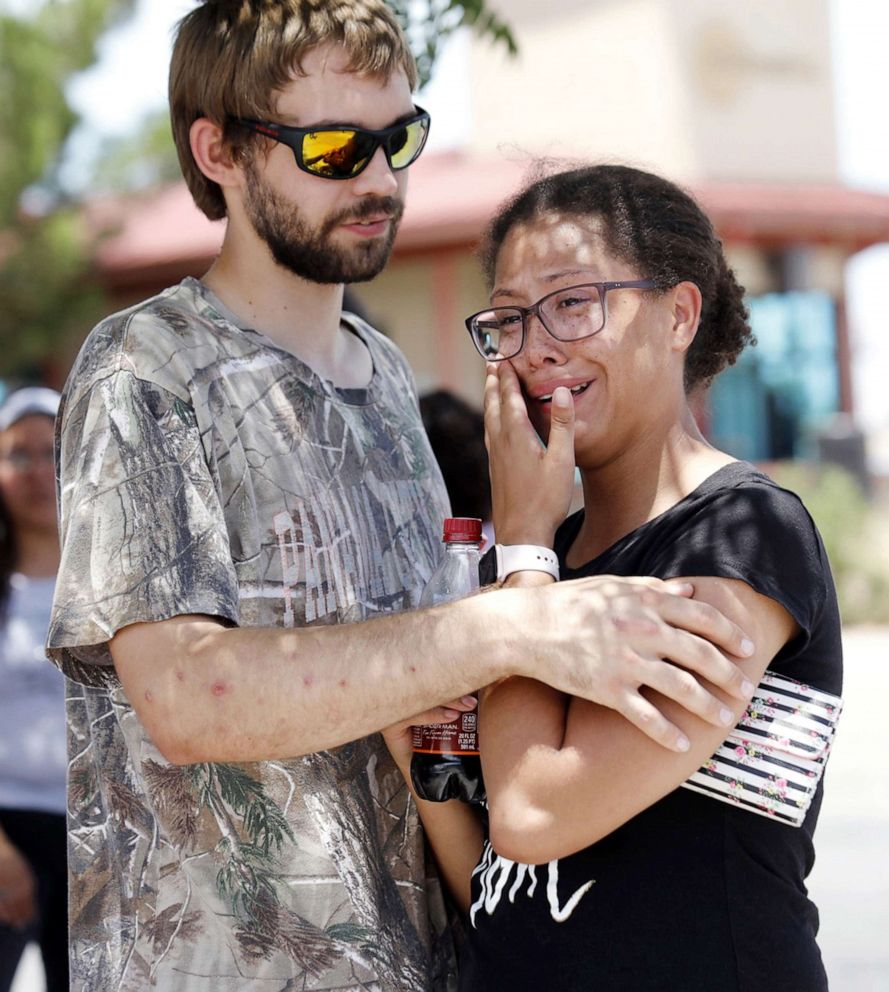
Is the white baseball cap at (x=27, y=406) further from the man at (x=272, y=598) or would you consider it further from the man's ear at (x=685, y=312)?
the man's ear at (x=685, y=312)

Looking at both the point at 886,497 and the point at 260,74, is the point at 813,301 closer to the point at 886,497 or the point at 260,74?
the point at 886,497

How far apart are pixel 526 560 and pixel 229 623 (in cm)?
48

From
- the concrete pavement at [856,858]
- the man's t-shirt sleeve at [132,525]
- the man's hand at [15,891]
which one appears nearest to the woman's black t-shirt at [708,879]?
the man's t-shirt sleeve at [132,525]

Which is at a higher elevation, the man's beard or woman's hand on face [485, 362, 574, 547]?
the man's beard

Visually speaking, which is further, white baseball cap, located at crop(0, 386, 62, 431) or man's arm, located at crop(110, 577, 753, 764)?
white baseball cap, located at crop(0, 386, 62, 431)

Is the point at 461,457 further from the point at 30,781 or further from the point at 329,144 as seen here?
the point at 329,144

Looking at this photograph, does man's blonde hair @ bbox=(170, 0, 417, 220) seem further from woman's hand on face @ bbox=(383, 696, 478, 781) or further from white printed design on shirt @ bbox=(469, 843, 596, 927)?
white printed design on shirt @ bbox=(469, 843, 596, 927)

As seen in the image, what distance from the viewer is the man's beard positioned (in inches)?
108

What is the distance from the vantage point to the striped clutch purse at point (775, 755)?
7.14 feet

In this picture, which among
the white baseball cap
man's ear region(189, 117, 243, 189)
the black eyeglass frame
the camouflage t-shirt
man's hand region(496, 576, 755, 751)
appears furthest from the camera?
the white baseball cap

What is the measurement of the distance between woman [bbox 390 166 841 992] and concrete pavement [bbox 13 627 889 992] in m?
4.19

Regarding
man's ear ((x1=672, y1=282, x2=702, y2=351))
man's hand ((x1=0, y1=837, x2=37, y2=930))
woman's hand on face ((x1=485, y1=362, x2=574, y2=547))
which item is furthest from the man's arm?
man's hand ((x1=0, y1=837, x2=37, y2=930))

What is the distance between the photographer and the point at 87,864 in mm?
2615

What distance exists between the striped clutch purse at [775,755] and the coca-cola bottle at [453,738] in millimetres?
400
